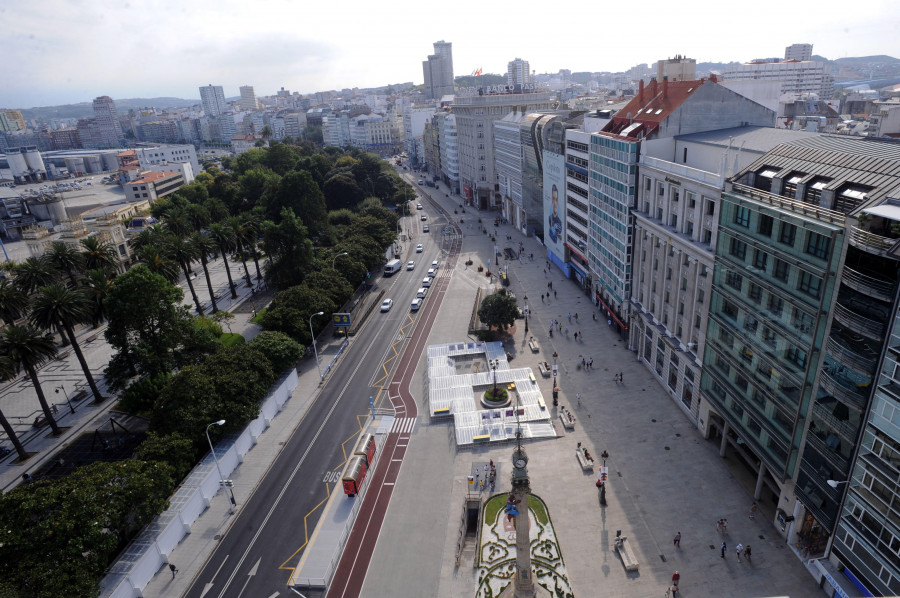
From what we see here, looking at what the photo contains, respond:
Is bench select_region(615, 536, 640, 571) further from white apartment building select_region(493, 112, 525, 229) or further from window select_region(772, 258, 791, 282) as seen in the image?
white apartment building select_region(493, 112, 525, 229)

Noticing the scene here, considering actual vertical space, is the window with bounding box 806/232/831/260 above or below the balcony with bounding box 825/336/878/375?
above

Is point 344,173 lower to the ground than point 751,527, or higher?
higher

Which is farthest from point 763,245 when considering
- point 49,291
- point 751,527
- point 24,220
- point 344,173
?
point 24,220

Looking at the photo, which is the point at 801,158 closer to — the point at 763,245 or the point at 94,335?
the point at 763,245

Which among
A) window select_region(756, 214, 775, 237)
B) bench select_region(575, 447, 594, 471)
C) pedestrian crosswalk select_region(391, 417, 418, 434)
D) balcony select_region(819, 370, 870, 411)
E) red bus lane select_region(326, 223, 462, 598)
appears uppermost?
window select_region(756, 214, 775, 237)

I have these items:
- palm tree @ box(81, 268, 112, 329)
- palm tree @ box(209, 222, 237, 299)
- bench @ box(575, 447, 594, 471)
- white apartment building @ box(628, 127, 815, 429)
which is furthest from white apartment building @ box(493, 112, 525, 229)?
palm tree @ box(81, 268, 112, 329)
